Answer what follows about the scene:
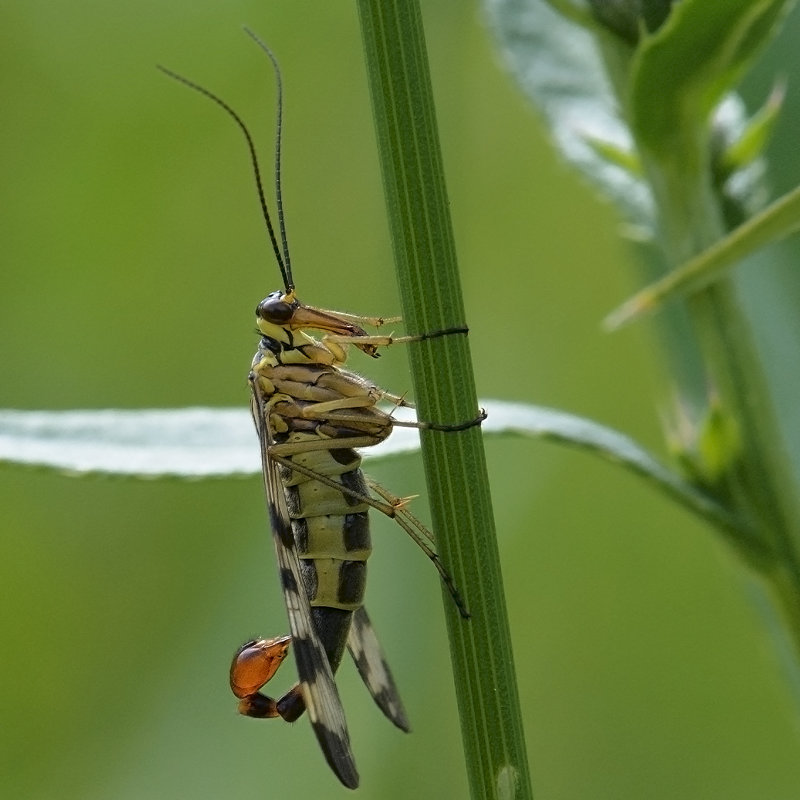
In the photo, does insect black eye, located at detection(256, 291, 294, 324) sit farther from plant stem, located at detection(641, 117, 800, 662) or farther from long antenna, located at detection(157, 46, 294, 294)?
plant stem, located at detection(641, 117, 800, 662)

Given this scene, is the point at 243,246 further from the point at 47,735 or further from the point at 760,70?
the point at 760,70

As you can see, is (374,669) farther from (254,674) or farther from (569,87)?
(569,87)

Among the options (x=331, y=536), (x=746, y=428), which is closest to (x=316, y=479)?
(x=331, y=536)

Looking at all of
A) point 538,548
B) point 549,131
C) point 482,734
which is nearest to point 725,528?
point 482,734

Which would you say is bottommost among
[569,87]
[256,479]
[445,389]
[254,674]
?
[254,674]

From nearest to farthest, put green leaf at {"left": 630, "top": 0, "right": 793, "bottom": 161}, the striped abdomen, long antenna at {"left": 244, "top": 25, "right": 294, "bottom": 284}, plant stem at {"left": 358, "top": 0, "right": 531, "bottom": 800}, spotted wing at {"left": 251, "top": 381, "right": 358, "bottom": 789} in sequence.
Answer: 1. plant stem at {"left": 358, "top": 0, "right": 531, "bottom": 800}
2. green leaf at {"left": 630, "top": 0, "right": 793, "bottom": 161}
3. long antenna at {"left": 244, "top": 25, "right": 294, "bottom": 284}
4. spotted wing at {"left": 251, "top": 381, "right": 358, "bottom": 789}
5. the striped abdomen

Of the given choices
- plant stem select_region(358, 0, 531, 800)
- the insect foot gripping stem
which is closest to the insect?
the insect foot gripping stem

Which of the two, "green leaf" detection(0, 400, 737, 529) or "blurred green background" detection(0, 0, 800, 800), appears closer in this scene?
"green leaf" detection(0, 400, 737, 529)

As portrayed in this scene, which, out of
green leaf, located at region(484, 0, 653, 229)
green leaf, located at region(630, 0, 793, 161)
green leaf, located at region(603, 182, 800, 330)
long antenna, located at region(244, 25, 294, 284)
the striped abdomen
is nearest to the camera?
green leaf, located at region(603, 182, 800, 330)
